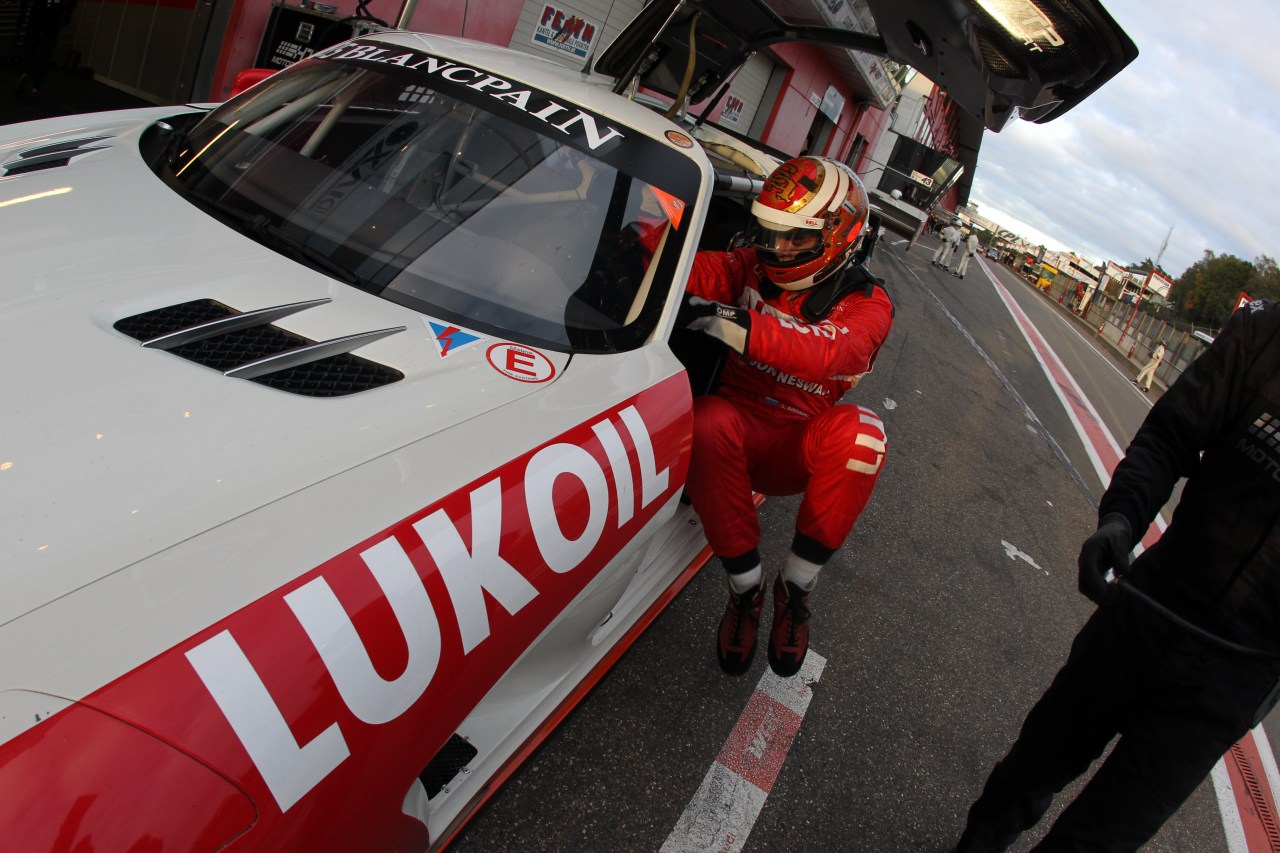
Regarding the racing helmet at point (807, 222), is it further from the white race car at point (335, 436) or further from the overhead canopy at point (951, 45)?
the overhead canopy at point (951, 45)

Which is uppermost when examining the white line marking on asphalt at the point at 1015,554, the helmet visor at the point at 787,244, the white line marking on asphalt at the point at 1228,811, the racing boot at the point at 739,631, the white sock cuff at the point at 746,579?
the helmet visor at the point at 787,244

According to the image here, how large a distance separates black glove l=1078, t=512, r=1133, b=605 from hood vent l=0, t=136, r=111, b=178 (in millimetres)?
2480

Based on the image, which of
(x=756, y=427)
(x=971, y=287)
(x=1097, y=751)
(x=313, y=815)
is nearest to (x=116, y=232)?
(x=313, y=815)

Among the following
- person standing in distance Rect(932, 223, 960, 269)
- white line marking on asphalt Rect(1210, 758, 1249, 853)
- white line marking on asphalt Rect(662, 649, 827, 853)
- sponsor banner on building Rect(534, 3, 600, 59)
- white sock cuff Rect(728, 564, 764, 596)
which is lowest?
white line marking on asphalt Rect(662, 649, 827, 853)

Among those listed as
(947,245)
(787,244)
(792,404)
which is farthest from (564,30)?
(947,245)

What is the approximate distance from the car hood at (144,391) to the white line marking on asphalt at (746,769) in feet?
4.07

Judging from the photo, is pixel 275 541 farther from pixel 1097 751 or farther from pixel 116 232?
pixel 1097 751

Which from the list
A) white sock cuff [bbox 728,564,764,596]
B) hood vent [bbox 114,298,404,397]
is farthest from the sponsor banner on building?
hood vent [bbox 114,298,404,397]

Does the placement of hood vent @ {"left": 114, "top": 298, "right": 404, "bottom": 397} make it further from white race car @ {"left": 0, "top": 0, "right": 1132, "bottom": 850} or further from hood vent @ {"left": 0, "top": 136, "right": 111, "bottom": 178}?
hood vent @ {"left": 0, "top": 136, "right": 111, "bottom": 178}

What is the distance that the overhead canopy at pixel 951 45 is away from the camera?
2.03 m

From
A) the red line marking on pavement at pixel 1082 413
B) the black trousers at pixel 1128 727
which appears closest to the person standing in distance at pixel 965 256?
the red line marking on pavement at pixel 1082 413

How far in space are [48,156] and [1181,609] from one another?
286 centimetres

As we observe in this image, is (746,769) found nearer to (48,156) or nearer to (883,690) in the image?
(883,690)

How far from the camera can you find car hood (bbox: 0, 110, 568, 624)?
989 millimetres
